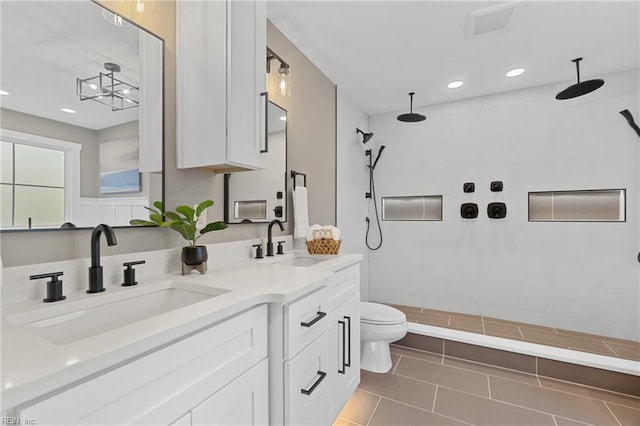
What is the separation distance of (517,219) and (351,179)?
174 cm

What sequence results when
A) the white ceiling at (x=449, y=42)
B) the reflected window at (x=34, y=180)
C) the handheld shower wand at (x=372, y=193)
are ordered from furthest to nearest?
the handheld shower wand at (x=372, y=193)
the white ceiling at (x=449, y=42)
the reflected window at (x=34, y=180)

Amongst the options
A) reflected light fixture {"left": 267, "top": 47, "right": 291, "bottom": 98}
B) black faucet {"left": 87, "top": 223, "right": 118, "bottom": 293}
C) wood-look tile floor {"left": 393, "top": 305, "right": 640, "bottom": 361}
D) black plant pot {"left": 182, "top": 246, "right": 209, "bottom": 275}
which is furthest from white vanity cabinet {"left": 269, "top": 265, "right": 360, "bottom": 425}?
wood-look tile floor {"left": 393, "top": 305, "right": 640, "bottom": 361}

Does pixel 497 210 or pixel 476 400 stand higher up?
pixel 497 210

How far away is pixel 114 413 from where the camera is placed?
57 centimetres

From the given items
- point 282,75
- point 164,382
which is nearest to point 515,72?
point 282,75

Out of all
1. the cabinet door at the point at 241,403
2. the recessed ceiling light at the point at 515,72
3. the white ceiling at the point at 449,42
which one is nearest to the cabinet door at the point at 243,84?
the white ceiling at the point at 449,42

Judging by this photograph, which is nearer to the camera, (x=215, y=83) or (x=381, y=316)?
(x=215, y=83)

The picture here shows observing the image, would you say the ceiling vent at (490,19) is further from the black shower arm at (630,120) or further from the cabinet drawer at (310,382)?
the cabinet drawer at (310,382)

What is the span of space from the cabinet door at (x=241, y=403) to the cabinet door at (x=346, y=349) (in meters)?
0.56

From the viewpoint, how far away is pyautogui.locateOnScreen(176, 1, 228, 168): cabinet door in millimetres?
1279

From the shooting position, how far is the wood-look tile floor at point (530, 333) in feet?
7.59

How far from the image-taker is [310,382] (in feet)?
Answer: 3.98

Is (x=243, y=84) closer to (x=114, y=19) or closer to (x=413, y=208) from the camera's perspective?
(x=114, y=19)

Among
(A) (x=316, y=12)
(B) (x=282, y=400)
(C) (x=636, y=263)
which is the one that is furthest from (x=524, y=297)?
(A) (x=316, y=12)
